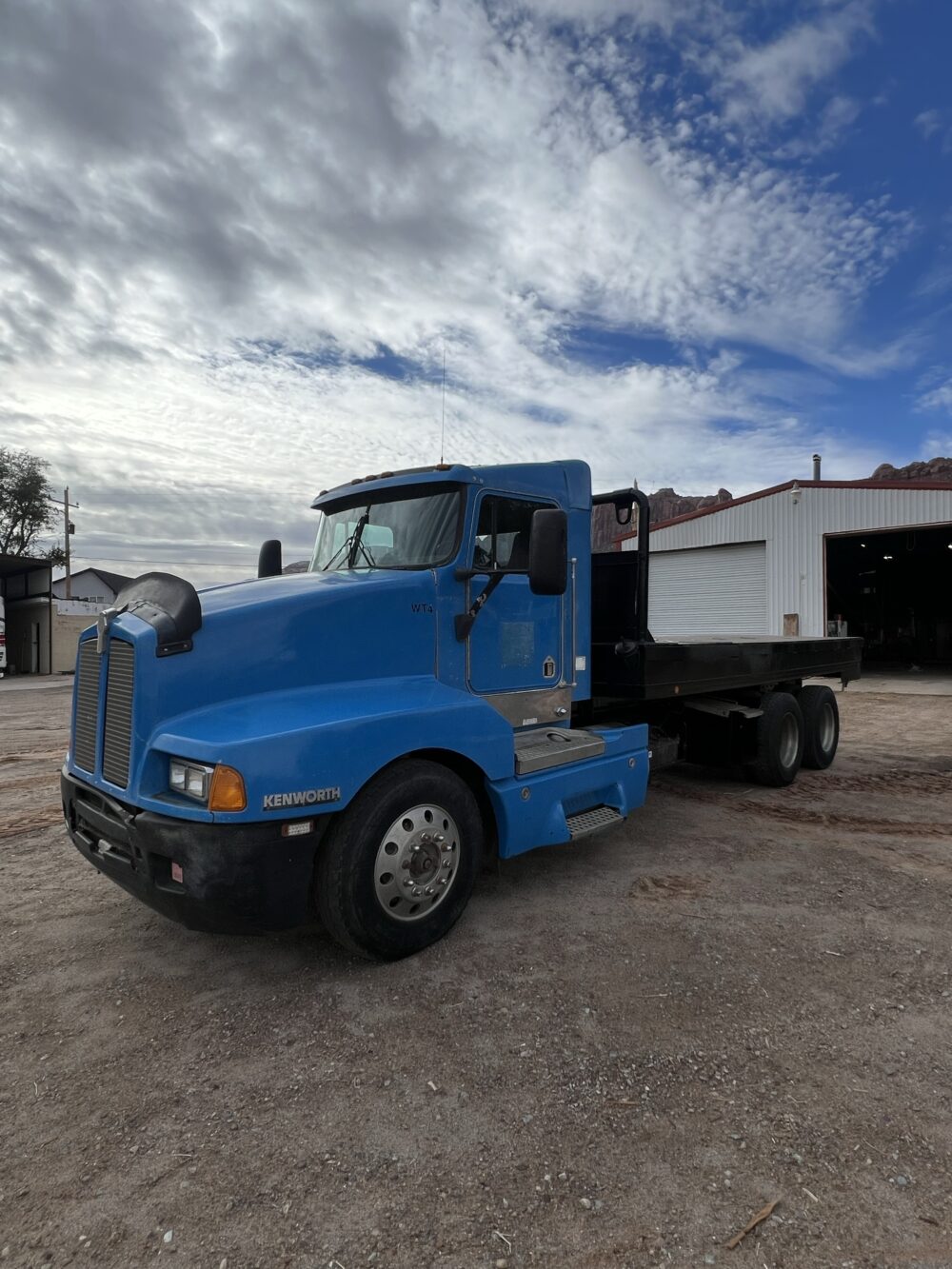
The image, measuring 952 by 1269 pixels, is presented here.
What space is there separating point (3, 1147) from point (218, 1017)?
0.87 meters

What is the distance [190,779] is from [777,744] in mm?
6113

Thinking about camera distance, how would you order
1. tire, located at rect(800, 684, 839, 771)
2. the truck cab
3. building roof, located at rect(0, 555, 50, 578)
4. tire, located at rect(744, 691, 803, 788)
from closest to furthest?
the truck cab → tire, located at rect(744, 691, 803, 788) → tire, located at rect(800, 684, 839, 771) → building roof, located at rect(0, 555, 50, 578)

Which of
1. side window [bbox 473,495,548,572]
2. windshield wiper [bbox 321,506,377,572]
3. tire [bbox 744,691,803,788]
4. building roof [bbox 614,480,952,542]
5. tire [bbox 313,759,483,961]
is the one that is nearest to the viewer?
tire [bbox 313,759,483,961]

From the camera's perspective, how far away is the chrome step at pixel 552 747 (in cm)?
427

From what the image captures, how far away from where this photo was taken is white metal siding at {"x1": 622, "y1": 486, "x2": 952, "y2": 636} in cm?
1880

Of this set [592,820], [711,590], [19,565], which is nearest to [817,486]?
[711,590]

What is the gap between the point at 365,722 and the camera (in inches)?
133

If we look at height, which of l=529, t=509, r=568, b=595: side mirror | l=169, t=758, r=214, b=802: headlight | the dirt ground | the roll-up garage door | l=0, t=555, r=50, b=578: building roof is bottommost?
the dirt ground

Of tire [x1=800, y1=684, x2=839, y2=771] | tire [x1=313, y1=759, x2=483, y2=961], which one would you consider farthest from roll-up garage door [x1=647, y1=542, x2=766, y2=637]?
tire [x1=313, y1=759, x2=483, y2=961]

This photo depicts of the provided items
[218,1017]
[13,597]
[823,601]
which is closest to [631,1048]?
[218,1017]

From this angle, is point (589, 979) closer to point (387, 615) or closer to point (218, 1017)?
point (218, 1017)

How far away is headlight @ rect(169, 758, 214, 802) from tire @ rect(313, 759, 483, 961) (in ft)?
2.09

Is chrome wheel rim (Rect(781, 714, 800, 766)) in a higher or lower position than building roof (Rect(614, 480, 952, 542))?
lower

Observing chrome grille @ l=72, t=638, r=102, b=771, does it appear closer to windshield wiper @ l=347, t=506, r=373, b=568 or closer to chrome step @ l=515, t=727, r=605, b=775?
windshield wiper @ l=347, t=506, r=373, b=568
